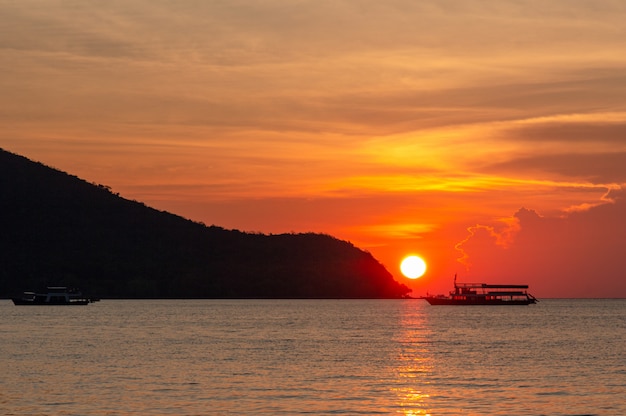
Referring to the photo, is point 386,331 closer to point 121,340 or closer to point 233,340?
point 233,340

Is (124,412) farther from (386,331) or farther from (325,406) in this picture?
(386,331)

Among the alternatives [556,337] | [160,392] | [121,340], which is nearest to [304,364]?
[160,392]

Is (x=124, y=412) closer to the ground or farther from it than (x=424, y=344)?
closer to the ground

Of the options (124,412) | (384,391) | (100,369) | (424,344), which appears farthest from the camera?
(424,344)

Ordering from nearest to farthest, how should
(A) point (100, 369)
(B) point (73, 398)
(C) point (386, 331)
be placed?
(B) point (73, 398), (A) point (100, 369), (C) point (386, 331)

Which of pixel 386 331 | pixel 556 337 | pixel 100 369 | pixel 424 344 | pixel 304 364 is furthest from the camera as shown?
pixel 386 331

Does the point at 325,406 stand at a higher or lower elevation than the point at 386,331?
lower

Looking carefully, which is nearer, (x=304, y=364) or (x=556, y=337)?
(x=304, y=364)

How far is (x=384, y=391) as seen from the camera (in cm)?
8250

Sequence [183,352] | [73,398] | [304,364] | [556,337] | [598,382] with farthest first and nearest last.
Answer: [556,337] < [183,352] < [304,364] < [598,382] < [73,398]

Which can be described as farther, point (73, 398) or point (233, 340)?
point (233, 340)

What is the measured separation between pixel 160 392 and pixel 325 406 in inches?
575

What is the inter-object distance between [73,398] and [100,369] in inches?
878

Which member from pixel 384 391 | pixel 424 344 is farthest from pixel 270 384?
pixel 424 344
